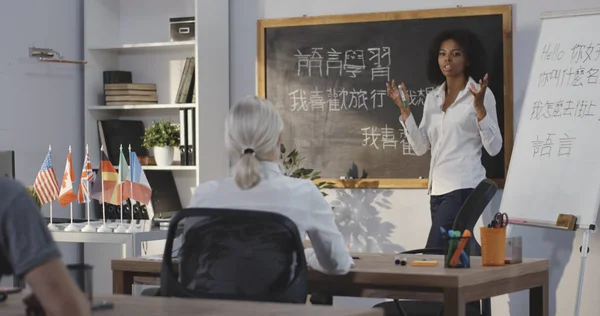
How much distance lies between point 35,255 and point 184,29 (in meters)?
4.91

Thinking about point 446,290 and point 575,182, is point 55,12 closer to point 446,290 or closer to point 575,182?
point 575,182

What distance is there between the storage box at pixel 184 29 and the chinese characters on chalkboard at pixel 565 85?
7.29 feet

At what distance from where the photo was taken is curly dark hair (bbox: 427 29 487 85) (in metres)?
5.68

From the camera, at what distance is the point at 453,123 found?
18.1ft

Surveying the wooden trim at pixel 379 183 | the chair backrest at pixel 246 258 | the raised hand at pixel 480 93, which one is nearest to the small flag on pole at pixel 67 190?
the wooden trim at pixel 379 183

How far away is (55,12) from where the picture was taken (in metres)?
6.43

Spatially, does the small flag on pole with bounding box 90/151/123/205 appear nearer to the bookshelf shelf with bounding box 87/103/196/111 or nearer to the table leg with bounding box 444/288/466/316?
the bookshelf shelf with bounding box 87/103/196/111

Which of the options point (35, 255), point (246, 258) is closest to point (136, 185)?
point (246, 258)

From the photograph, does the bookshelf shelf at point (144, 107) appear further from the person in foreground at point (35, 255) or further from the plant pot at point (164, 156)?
the person in foreground at point (35, 255)

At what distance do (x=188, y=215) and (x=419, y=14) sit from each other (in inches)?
130

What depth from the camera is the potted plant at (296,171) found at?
597 centimetres

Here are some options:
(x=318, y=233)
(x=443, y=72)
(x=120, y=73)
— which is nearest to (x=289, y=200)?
(x=318, y=233)

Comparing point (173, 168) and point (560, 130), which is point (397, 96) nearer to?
point (560, 130)

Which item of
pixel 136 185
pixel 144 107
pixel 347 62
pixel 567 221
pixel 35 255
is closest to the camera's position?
pixel 35 255
